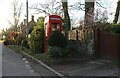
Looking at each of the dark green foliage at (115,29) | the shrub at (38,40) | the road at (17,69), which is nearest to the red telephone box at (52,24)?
the shrub at (38,40)

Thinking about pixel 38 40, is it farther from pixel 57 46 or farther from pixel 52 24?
pixel 57 46

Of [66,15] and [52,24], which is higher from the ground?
[66,15]

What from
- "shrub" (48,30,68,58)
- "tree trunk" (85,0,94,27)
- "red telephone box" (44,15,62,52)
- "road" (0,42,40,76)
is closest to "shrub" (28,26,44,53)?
"red telephone box" (44,15,62,52)

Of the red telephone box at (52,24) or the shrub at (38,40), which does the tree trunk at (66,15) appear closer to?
the shrub at (38,40)

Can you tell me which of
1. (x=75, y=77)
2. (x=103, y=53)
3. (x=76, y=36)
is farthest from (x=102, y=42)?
(x=75, y=77)

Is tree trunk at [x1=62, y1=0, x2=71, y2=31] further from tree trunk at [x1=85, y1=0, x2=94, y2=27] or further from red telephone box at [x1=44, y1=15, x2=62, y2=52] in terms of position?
red telephone box at [x1=44, y1=15, x2=62, y2=52]

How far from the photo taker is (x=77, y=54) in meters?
20.4

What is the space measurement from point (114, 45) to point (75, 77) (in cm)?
512

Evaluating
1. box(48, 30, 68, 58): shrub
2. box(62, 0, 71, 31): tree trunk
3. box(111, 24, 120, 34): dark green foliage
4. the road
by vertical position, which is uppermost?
box(62, 0, 71, 31): tree trunk

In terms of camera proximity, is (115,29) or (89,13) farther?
(89,13)

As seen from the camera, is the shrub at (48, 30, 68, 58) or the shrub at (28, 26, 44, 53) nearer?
the shrub at (48, 30, 68, 58)

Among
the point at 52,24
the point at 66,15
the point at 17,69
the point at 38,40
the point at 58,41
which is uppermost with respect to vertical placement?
the point at 66,15

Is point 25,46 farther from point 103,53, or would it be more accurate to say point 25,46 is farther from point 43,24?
point 103,53

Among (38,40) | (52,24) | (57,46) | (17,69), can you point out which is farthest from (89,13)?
(17,69)
